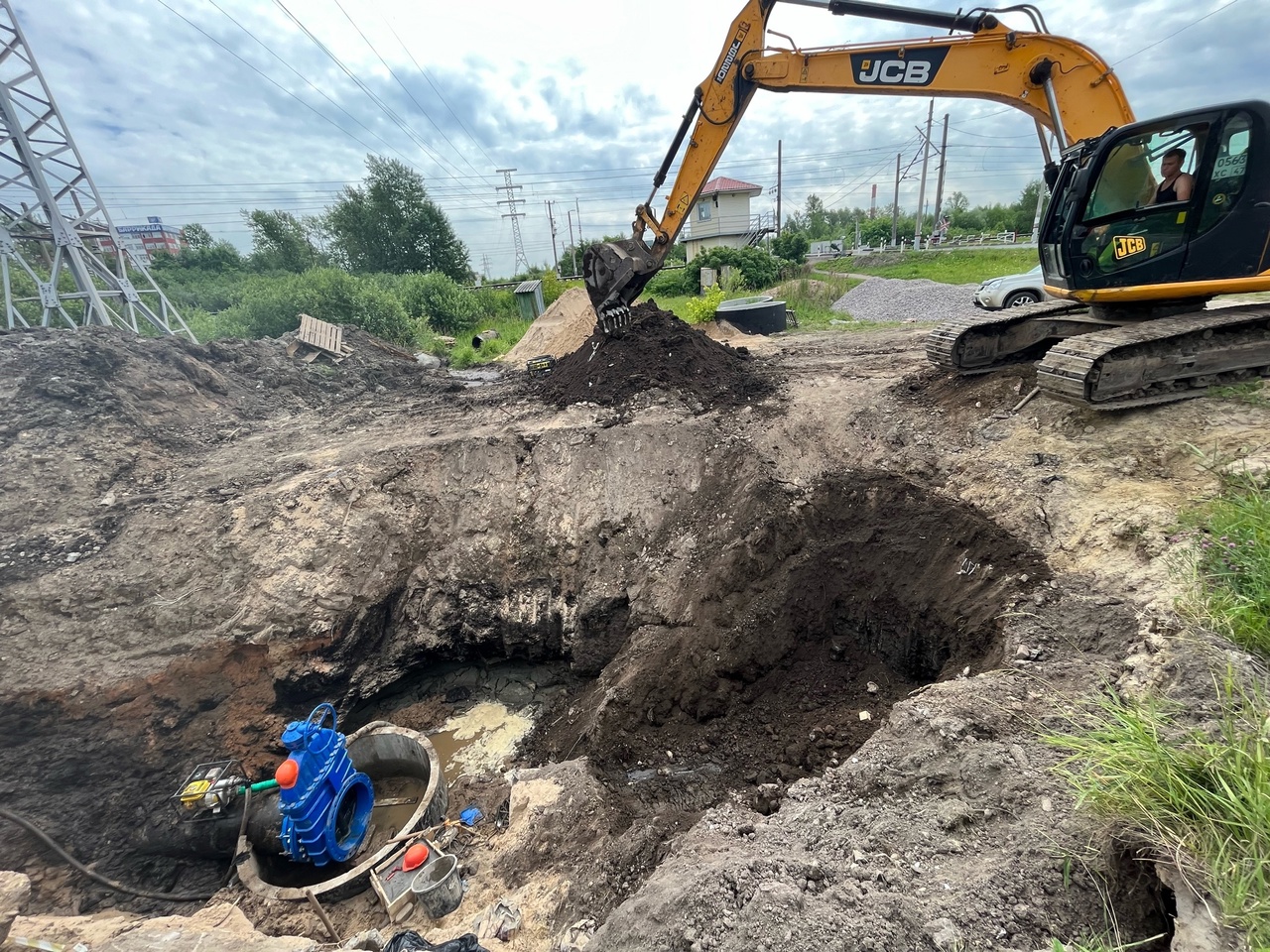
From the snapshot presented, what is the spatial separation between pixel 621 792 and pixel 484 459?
4220mm

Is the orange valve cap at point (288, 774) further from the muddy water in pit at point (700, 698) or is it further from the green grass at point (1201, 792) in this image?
the green grass at point (1201, 792)

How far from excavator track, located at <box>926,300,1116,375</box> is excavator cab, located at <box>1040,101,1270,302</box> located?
968mm

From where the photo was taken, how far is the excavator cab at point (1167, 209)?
4533mm

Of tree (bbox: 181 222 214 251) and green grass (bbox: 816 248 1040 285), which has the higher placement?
tree (bbox: 181 222 214 251)

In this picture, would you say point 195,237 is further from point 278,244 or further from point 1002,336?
point 1002,336

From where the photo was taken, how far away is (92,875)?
4.05m

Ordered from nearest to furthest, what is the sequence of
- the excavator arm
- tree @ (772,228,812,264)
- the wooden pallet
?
the excavator arm < the wooden pallet < tree @ (772,228,812,264)

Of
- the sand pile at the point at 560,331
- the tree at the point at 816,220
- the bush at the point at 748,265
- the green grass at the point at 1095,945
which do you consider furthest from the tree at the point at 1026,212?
the green grass at the point at 1095,945

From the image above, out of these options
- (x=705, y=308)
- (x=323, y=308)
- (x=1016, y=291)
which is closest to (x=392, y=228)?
(x=323, y=308)

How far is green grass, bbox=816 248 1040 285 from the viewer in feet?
67.9

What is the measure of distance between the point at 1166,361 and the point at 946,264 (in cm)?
2297

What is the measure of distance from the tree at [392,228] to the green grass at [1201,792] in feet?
112

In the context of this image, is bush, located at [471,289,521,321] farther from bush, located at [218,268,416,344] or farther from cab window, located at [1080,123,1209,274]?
cab window, located at [1080,123,1209,274]

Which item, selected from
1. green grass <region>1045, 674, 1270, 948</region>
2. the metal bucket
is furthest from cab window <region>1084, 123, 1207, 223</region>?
the metal bucket
